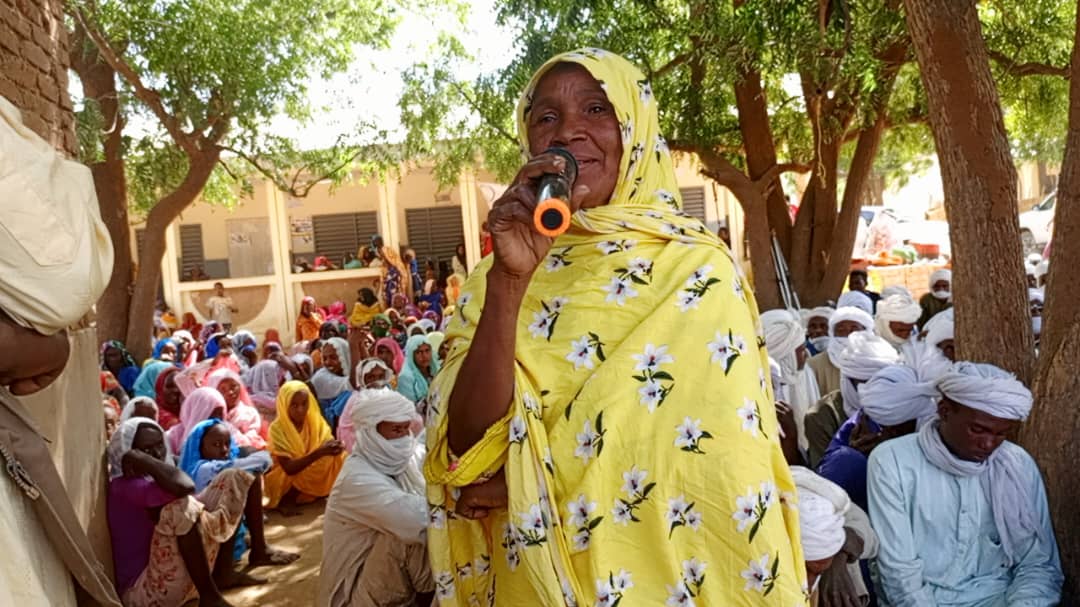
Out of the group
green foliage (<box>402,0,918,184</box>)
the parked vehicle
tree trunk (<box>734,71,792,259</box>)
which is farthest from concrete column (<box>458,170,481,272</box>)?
the parked vehicle

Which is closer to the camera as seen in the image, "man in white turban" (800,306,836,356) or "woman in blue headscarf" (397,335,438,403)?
"man in white turban" (800,306,836,356)

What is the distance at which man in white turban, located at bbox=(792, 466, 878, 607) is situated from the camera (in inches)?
106

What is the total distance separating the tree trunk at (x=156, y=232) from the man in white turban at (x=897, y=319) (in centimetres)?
762

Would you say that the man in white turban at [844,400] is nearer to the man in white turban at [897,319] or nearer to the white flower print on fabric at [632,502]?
the man in white turban at [897,319]

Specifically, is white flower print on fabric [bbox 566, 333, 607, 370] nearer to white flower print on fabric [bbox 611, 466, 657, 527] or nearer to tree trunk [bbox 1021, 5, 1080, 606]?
white flower print on fabric [bbox 611, 466, 657, 527]

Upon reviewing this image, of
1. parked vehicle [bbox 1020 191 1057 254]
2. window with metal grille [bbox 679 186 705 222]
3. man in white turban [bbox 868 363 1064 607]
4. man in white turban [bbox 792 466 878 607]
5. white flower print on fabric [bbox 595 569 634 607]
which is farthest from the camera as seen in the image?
window with metal grille [bbox 679 186 705 222]

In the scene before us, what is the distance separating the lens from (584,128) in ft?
5.67

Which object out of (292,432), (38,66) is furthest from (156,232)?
(38,66)

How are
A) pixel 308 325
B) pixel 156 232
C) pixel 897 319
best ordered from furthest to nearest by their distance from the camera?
pixel 308 325 → pixel 156 232 → pixel 897 319

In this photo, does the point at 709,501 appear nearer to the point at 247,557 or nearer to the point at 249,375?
the point at 247,557

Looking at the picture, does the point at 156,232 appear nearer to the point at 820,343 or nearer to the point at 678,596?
the point at 820,343

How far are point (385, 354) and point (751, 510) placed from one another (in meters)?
7.70

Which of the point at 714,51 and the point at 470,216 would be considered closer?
the point at 714,51

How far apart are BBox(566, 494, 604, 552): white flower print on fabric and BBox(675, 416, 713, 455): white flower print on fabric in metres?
0.18
